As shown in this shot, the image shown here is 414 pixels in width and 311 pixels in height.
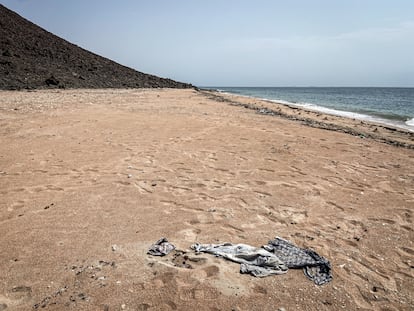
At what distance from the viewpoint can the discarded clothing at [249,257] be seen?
2.83 meters

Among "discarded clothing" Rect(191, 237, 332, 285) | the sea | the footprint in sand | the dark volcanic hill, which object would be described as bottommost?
the footprint in sand

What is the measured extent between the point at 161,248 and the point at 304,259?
1541 millimetres

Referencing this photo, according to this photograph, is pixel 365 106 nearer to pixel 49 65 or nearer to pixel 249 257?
pixel 249 257

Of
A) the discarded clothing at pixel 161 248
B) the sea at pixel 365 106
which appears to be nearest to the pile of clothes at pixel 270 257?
the discarded clothing at pixel 161 248

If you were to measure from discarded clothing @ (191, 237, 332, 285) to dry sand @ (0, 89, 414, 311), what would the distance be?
0.31 ft

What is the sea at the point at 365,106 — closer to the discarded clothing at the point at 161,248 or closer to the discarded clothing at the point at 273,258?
the discarded clothing at the point at 273,258

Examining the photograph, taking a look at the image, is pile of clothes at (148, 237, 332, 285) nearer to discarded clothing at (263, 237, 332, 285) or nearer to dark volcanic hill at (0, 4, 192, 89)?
discarded clothing at (263, 237, 332, 285)

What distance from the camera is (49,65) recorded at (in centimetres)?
2847

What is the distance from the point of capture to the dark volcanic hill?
77.5 feet

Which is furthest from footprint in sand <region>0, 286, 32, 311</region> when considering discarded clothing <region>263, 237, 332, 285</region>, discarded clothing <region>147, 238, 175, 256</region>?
discarded clothing <region>263, 237, 332, 285</region>

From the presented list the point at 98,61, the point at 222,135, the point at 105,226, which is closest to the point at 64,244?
the point at 105,226

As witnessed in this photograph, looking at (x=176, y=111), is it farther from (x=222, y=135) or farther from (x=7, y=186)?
(x=7, y=186)

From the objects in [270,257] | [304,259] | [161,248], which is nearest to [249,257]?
[270,257]

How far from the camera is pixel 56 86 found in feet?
75.9
